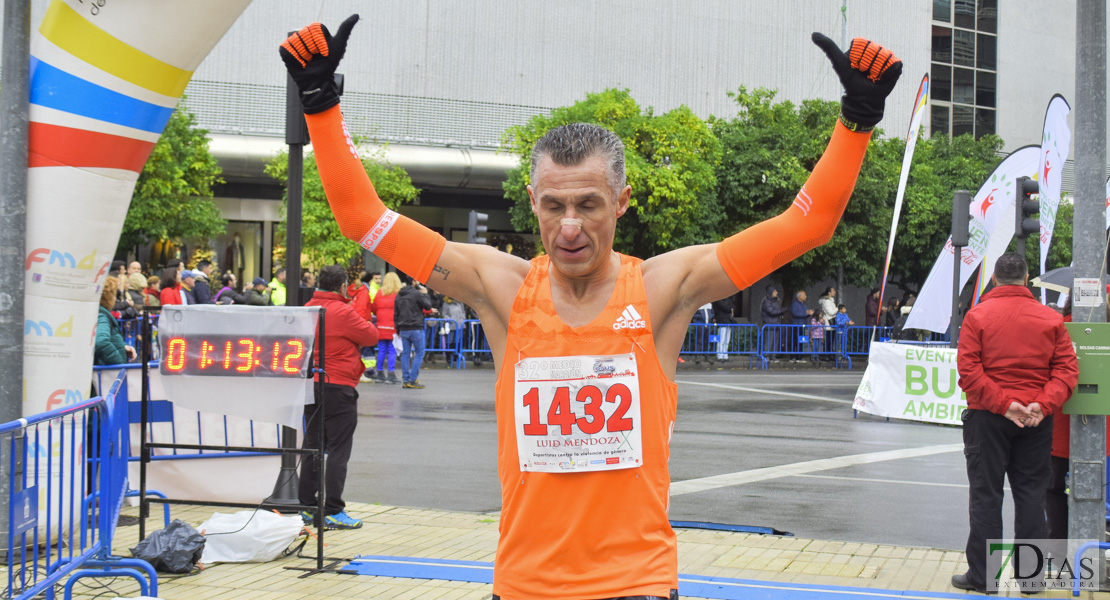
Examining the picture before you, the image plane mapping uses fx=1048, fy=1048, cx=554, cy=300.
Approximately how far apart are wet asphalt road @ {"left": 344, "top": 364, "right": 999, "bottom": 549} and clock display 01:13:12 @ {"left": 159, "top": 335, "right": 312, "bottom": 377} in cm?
232

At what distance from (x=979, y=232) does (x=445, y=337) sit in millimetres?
10796

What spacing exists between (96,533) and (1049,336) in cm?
548

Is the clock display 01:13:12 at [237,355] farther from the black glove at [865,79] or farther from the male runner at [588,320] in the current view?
the black glove at [865,79]

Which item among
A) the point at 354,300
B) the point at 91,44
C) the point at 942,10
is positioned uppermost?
the point at 942,10

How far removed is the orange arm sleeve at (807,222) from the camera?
8.65ft

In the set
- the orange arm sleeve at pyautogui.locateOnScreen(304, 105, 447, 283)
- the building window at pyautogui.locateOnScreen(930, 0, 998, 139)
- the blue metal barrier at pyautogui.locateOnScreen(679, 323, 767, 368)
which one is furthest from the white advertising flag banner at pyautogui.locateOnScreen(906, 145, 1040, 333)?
the building window at pyautogui.locateOnScreen(930, 0, 998, 139)

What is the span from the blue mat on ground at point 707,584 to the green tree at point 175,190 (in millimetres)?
18982

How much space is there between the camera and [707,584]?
19.8ft

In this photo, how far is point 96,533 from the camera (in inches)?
220

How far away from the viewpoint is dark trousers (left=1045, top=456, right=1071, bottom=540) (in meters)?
6.61

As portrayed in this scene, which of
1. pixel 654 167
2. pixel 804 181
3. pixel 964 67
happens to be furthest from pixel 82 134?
pixel 964 67

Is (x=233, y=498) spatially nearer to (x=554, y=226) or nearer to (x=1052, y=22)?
(x=554, y=226)

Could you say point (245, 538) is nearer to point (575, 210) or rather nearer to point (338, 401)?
point (338, 401)

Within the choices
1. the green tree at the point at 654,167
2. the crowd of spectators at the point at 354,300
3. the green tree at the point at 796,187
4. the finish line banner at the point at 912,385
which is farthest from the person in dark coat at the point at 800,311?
the finish line banner at the point at 912,385
